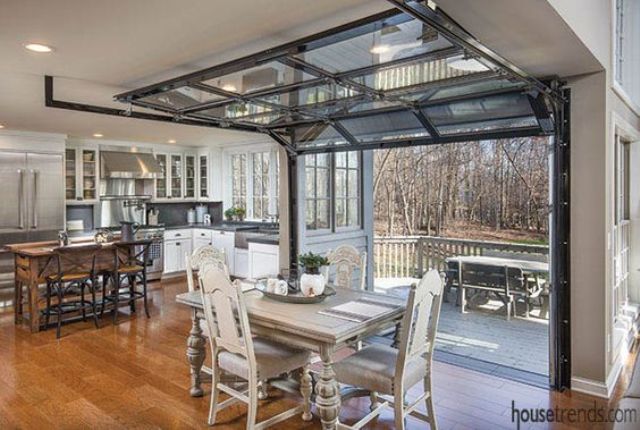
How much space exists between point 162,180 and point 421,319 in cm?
689

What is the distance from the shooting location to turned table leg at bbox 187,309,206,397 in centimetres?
314

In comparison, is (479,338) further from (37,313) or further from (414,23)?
(37,313)

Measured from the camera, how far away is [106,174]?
732 cm

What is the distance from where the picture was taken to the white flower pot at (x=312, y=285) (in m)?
2.97

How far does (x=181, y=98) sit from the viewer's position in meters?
3.36

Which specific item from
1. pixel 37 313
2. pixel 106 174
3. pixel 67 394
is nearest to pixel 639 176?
pixel 67 394

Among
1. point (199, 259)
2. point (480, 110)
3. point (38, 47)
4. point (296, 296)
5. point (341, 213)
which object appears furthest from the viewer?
point (341, 213)

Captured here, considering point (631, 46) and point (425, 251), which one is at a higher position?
point (631, 46)

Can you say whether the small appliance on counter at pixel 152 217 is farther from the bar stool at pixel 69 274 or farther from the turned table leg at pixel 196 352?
the turned table leg at pixel 196 352

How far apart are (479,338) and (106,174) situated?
20.4 ft

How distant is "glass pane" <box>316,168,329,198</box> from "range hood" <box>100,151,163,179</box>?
155 inches

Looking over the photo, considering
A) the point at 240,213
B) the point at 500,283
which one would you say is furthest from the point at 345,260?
the point at 240,213

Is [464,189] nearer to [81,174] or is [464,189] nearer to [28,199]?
[81,174]

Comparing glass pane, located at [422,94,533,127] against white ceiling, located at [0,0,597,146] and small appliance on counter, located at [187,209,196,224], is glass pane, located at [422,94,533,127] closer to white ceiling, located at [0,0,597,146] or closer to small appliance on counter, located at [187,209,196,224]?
white ceiling, located at [0,0,597,146]
